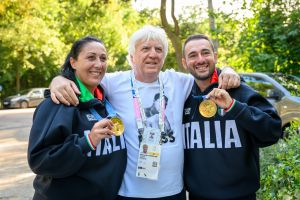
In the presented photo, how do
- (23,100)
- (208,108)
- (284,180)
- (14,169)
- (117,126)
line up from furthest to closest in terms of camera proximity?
(23,100)
(14,169)
(284,180)
(208,108)
(117,126)

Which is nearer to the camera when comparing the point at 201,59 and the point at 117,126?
the point at 117,126

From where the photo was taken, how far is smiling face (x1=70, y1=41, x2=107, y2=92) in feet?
9.56

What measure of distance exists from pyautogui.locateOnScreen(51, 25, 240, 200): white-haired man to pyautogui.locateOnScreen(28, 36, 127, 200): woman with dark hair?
117mm

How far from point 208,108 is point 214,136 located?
0.71 ft

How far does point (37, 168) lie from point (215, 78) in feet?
4.90

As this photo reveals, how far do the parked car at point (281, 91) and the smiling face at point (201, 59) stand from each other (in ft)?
19.8

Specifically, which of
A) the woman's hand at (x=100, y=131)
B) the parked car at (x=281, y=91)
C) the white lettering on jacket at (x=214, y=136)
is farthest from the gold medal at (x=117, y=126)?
the parked car at (x=281, y=91)

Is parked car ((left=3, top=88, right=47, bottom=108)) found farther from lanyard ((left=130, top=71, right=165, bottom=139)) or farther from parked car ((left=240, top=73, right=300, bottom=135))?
lanyard ((left=130, top=71, right=165, bottom=139))

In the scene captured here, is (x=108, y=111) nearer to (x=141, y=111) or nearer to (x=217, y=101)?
(x=141, y=111)

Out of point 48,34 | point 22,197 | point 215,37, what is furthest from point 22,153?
point 48,34

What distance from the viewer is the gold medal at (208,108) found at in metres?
2.84

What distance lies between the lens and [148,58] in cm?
313

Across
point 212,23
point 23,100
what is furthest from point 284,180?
point 23,100

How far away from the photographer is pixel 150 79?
323 cm
